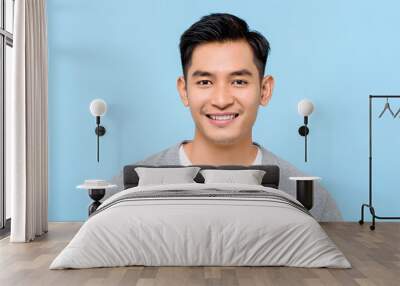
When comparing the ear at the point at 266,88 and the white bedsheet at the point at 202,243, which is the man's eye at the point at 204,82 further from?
the white bedsheet at the point at 202,243

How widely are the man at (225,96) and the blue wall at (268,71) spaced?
110 mm

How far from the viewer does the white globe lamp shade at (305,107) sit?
6836 millimetres

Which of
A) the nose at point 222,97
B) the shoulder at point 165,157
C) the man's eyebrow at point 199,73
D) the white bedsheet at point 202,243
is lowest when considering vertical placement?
the white bedsheet at point 202,243

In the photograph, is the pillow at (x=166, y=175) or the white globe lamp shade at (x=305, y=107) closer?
the pillow at (x=166, y=175)

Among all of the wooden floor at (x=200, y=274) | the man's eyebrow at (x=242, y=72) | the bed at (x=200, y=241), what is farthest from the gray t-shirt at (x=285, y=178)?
the bed at (x=200, y=241)

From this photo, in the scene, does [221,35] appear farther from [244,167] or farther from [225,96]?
[244,167]

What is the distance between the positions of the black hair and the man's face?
7 centimetres

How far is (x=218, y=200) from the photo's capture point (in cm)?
482

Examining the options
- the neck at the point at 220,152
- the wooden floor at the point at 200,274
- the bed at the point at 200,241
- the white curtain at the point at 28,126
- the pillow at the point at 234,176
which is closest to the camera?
the wooden floor at the point at 200,274

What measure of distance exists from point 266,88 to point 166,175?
162 centimetres

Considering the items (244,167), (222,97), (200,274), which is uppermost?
(222,97)

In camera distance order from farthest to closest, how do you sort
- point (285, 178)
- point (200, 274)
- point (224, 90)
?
1. point (285, 178)
2. point (224, 90)
3. point (200, 274)

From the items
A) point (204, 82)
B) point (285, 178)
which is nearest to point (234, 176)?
point (285, 178)

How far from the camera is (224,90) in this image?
6699 millimetres
